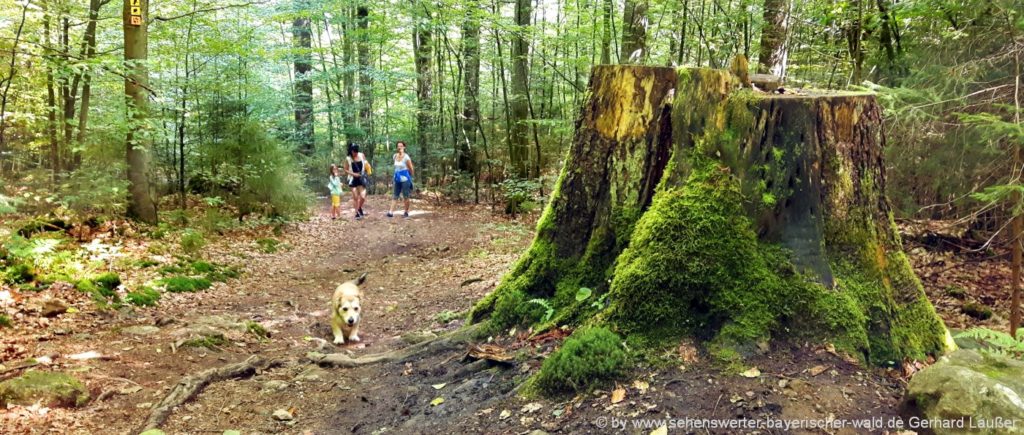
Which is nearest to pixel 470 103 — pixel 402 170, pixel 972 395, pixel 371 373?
pixel 402 170

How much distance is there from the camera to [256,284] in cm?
901

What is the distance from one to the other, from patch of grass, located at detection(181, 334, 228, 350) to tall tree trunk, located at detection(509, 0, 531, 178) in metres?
10.4

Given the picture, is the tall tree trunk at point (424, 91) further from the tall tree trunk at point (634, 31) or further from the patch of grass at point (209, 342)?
the patch of grass at point (209, 342)

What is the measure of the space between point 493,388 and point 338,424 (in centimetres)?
125

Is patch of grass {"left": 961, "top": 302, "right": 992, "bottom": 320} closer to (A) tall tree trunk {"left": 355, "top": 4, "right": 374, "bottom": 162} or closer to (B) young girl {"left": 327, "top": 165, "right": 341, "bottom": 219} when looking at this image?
(B) young girl {"left": 327, "top": 165, "right": 341, "bottom": 219}

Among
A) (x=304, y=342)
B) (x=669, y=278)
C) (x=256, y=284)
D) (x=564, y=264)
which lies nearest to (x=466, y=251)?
(x=256, y=284)

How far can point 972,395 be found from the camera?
Answer: 7.61 ft

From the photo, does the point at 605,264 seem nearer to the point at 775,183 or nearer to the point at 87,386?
the point at 775,183

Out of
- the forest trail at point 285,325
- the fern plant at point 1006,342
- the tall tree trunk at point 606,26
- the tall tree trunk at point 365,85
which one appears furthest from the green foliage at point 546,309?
the tall tree trunk at point 365,85

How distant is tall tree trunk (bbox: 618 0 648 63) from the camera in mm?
12000

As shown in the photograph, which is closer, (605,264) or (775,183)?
(775,183)

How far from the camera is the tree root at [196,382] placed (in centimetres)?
400

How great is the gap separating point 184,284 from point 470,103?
12240mm

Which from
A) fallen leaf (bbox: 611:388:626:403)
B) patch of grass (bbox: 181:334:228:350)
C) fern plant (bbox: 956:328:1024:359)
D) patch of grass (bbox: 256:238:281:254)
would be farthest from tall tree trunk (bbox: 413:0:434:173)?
fern plant (bbox: 956:328:1024:359)
